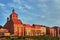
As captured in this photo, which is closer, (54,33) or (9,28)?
(9,28)

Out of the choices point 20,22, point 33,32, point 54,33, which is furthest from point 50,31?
point 20,22

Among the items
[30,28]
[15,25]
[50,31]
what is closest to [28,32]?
[30,28]

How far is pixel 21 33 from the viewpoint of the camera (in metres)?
47.3

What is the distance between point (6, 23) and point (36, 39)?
14162 millimetres

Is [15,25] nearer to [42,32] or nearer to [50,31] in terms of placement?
[42,32]

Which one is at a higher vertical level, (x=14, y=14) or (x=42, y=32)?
(x=14, y=14)

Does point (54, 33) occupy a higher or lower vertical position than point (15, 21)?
lower

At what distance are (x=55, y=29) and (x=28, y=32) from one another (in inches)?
435

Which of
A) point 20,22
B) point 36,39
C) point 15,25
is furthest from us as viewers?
point 20,22

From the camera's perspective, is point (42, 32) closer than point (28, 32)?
No

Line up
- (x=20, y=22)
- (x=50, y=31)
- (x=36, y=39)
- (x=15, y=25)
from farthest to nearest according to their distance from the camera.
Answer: (x=50, y=31) < (x=20, y=22) < (x=15, y=25) < (x=36, y=39)

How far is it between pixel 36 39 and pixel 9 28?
480 inches

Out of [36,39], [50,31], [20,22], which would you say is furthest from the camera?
[50,31]

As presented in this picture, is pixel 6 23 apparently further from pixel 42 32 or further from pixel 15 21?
pixel 42 32
